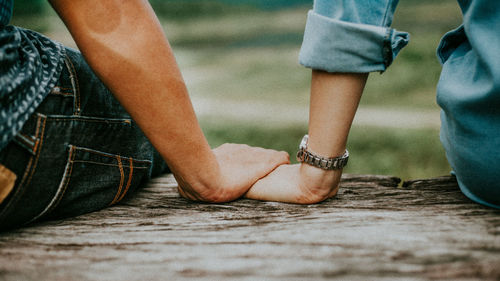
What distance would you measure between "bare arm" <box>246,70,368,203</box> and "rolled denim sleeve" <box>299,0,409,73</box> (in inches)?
1.8

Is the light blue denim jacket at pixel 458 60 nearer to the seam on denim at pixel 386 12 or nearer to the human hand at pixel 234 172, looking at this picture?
the seam on denim at pixel 386 12

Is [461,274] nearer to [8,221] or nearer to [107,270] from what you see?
[107,270]

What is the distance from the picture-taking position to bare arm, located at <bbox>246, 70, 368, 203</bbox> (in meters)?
0.98

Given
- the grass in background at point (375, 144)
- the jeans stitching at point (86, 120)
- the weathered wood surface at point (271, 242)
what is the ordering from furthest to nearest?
1. the grass in background at point (375, 144)
2. the jeans stitching at point (86, 120)
3. the weathered wood surface at point (271, 242)

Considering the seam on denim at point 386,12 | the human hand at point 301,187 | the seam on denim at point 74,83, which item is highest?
the seam on denim at point 386,12

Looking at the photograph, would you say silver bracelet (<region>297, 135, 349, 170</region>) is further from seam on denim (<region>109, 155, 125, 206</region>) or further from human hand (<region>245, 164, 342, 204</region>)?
seam on denim (<region>109, 155, 125, 206</region>)

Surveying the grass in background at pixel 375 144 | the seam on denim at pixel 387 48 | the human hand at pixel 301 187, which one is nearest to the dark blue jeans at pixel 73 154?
the human hand at pixel 301 187

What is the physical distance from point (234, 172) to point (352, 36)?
503mm

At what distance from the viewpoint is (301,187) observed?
→ 43.1 inches

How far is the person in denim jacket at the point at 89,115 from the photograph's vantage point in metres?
0.84

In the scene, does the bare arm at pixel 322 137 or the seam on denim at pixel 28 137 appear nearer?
the seam on denim at pixel 28 137

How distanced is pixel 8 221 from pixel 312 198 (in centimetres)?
75

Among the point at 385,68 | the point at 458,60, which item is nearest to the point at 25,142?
the point at 385,68

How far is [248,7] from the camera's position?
11812mm
